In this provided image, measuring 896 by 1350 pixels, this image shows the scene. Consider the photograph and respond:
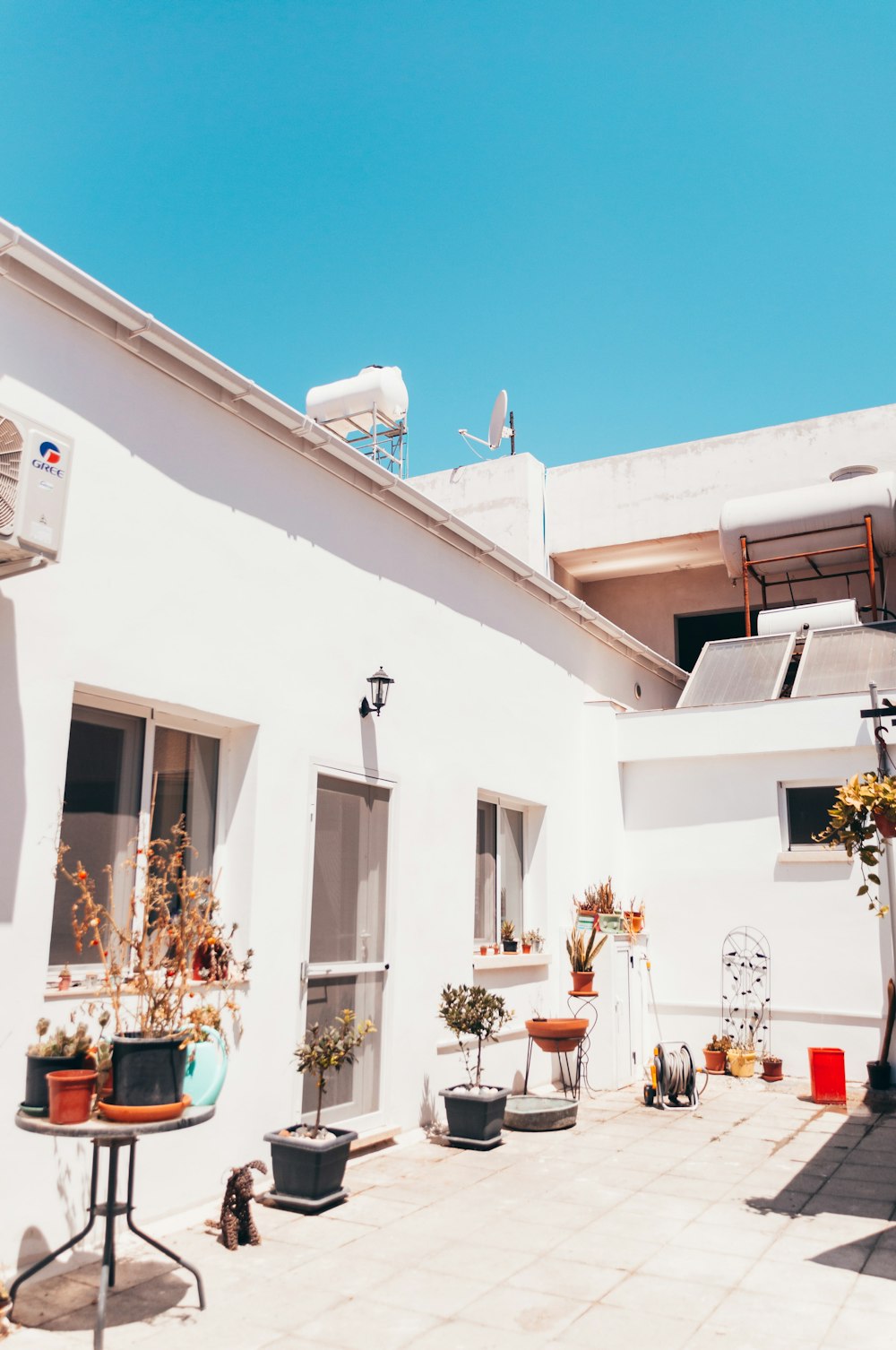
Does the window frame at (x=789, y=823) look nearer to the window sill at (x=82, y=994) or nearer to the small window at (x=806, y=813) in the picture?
the small window at (x=806, y=813)

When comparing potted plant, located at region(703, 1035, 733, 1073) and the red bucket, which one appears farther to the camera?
potted plant, located at region(703, 1035, 733, 1073)

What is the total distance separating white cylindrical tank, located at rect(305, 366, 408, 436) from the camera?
11.8 meters

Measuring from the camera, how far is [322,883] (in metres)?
6.39

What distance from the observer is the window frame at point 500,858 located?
28.1 ft

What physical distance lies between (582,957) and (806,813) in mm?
2852

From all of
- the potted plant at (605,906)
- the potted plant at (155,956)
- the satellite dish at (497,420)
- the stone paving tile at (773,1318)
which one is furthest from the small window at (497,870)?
the satellite dish at (497,420)

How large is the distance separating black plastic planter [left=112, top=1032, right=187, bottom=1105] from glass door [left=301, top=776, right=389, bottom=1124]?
2.33 metres

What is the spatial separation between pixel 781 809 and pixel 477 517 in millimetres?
6737

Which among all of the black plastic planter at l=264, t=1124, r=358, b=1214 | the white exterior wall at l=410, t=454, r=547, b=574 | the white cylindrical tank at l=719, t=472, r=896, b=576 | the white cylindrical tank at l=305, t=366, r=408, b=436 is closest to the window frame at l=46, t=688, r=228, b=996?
the black plastic planter at l=264, t=1124, r=358, b=1214

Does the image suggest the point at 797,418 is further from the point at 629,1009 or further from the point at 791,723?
the point at 629,1009

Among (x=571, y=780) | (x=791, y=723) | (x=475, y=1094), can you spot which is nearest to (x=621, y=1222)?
(x=475, y=1094)

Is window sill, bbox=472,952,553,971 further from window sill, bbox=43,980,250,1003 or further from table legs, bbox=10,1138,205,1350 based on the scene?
table legs, bbox=10,1138,205,1350

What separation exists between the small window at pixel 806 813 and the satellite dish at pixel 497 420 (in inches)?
281

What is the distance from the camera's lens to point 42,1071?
373 centimetres
